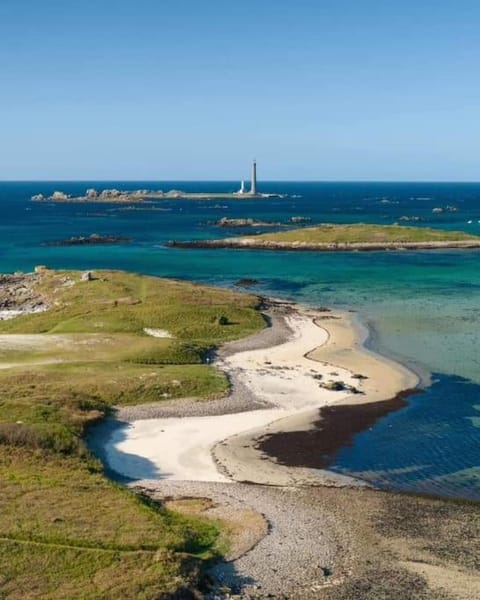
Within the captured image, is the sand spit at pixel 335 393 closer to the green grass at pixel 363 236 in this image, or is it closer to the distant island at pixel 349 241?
the distant island at pixel 349 241

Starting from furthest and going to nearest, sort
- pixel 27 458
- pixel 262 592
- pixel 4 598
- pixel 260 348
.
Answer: pixel 260 348 < pixel 27 458 < pixel 262 592 < pixel 4 598

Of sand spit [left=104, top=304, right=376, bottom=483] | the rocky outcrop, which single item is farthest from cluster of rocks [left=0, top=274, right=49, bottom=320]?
the rocky outcrop

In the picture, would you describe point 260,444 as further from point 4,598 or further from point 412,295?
point 412,295

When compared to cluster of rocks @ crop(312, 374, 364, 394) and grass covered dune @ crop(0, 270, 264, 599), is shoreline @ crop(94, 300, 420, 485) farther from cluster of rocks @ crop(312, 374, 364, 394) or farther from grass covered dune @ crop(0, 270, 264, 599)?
grass covered dune @ crop(0, 270, 264, 599)

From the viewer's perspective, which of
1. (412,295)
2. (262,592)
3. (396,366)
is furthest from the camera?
(412,295)

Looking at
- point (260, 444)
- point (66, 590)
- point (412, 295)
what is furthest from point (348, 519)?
point (412, 295)

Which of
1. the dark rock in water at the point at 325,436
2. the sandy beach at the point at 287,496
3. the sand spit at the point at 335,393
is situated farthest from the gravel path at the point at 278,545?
the dark rock in water at the point at 325,436

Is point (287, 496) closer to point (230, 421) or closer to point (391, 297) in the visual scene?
point (230, 421)
